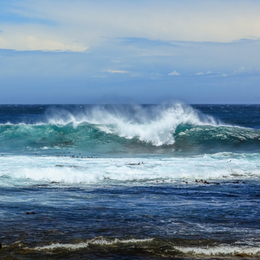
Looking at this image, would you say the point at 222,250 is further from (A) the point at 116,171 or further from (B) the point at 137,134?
(B) the point at 137,134

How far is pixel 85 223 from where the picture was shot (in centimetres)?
789

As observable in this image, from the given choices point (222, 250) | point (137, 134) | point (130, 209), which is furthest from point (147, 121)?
point (222, 250)

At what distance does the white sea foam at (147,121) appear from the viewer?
96.6 feet

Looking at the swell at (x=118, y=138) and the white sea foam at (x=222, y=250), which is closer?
the white sea foam at (x=222, y=250)

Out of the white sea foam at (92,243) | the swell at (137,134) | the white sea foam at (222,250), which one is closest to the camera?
the white sea foam at (222,250)

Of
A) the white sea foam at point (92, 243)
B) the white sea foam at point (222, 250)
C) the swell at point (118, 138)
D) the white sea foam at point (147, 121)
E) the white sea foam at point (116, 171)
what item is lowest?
the white sea foam at point (222, 250)

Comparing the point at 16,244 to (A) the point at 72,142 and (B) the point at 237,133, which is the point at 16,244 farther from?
(B) the point at 237,133

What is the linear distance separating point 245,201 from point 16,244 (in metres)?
6.50

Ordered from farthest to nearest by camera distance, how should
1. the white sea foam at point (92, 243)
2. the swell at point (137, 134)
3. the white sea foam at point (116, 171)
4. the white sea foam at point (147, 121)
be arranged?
the white sea foam at point (147, 121) → the swell at point (137, 134) → the white sea foam at point (116, 171) → the white sea foam at point (92, 243)

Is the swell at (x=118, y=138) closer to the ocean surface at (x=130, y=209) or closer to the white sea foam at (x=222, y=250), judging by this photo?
the ocean surface at (x=130, y=209)

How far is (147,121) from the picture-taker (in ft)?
104

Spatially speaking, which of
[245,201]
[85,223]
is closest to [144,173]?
[245,201]

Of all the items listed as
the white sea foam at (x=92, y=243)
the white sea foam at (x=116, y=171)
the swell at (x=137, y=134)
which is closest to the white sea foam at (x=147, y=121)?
the swell at (x=137, y=134)

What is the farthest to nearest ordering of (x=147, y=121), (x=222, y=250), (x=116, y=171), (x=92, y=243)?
(x=147, y=121) → (x=116, y=171) → (x=92, y=243) → (x=222, y=250)
